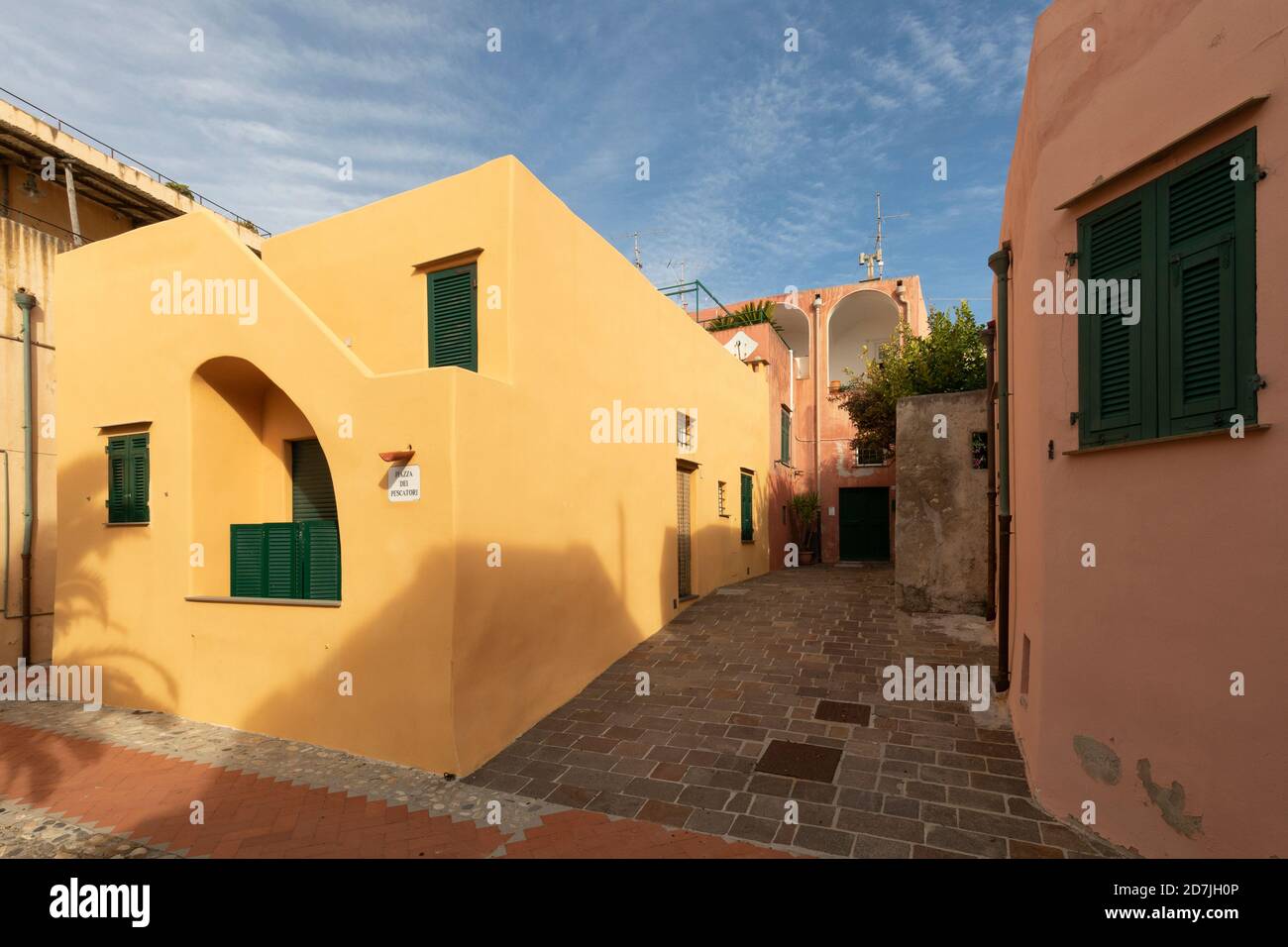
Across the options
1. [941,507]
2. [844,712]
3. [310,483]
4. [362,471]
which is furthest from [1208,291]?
[310,483]

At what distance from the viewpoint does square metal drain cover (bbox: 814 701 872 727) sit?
226 inches

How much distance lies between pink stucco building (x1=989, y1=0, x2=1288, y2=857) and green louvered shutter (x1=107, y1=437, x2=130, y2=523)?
991 cm

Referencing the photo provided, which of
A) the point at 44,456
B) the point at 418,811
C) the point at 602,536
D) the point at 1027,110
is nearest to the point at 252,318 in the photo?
the point at 602,536

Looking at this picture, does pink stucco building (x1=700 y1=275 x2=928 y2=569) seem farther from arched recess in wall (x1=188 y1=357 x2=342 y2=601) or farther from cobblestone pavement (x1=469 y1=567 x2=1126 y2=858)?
arched recess in wall (x1=188 y1=357 x2=342 y2=601)

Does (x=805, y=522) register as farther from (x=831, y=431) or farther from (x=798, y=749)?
(x=798, y=749)

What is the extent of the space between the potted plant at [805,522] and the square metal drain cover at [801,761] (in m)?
13.5

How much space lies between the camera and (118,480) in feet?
24.2

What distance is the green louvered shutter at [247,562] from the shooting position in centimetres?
636

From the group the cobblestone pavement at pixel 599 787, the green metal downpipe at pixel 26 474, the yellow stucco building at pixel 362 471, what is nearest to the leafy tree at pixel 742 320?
the yellow stucco building at pixel 362 471

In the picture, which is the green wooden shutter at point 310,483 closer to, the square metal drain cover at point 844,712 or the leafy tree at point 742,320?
the square metal drain cover at point 844,712

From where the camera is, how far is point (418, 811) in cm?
459

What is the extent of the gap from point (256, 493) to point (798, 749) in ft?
22.9

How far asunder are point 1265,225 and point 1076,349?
1120 millimetres
